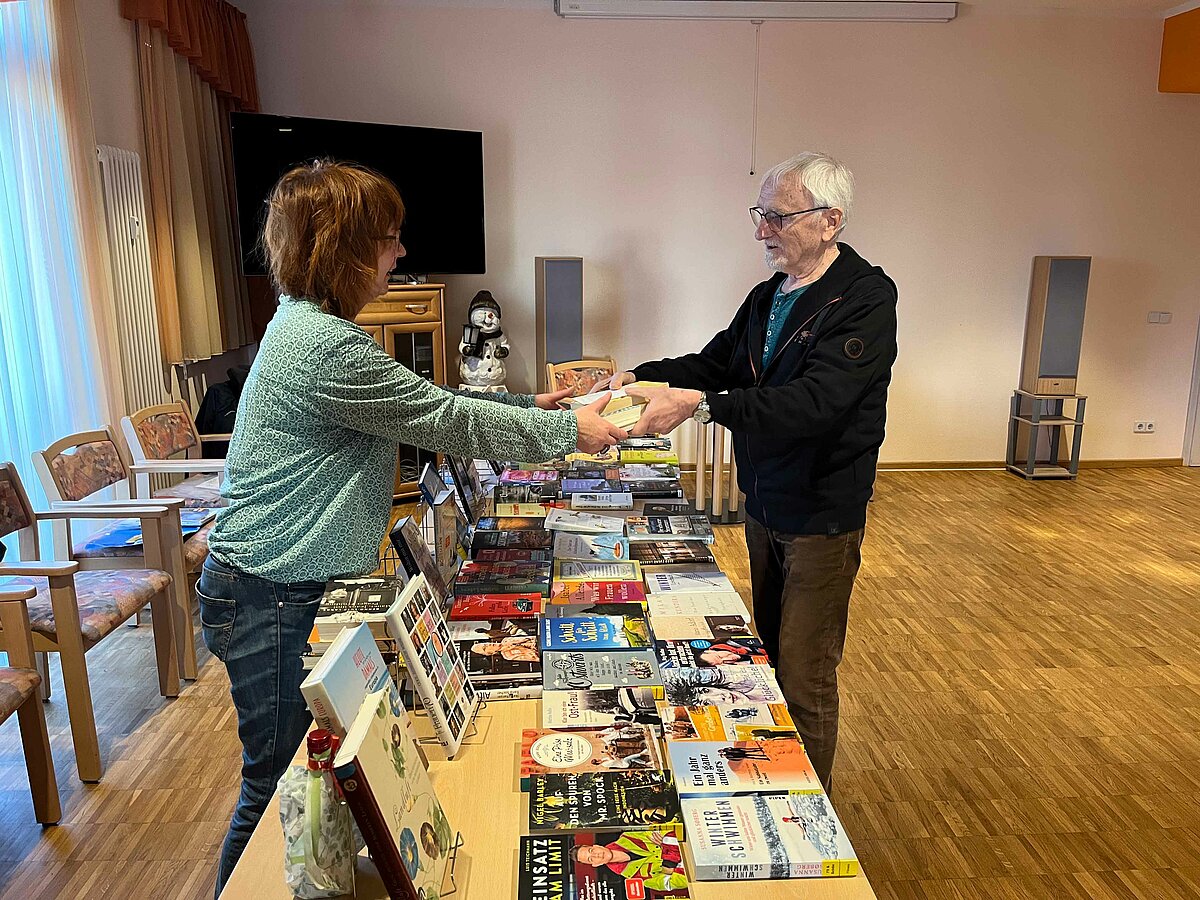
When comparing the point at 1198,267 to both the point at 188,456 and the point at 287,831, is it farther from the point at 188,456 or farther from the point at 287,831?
the point at 287,831

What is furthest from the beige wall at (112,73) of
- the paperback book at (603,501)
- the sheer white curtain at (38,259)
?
the paperback book at (603,501)

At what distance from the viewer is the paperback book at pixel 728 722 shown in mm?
1527

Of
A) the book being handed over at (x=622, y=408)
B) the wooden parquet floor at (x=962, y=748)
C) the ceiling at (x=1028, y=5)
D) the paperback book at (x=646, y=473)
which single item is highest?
the ceiling at (x=1028, y=5)

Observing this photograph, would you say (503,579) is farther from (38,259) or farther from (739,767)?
(38,259)

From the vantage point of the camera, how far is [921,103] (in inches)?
232

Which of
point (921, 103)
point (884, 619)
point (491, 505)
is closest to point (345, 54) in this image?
point (921, 103)

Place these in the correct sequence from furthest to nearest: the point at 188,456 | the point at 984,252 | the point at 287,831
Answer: the point at 984,252 < the point at 188,456 < the point at 287,831

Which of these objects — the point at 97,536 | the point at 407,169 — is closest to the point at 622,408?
the point at 97,536

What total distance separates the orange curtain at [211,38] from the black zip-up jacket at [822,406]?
3.68 meters

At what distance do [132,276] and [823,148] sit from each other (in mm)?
4290

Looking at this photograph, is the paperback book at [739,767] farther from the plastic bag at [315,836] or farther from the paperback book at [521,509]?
the paperback book at [521,509]

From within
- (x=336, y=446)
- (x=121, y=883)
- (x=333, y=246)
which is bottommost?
(x=121, y=883)

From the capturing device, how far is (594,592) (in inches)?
80.6

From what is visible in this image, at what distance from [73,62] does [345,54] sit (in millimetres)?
2309
